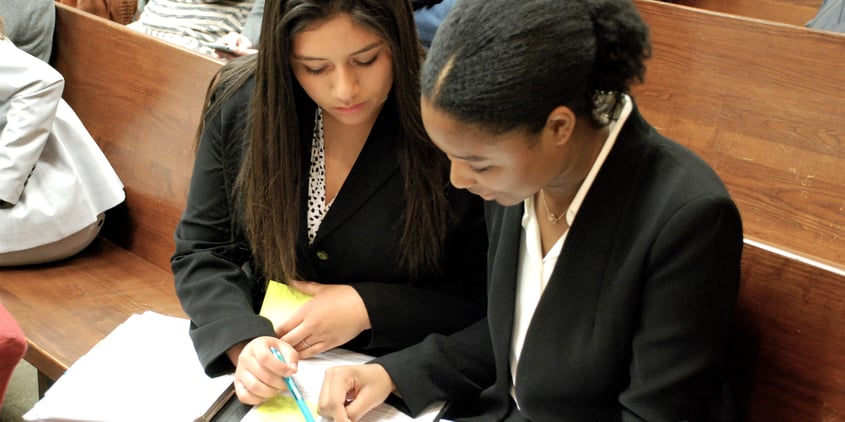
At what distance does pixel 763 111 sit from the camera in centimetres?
208

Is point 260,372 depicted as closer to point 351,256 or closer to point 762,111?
point 351,256

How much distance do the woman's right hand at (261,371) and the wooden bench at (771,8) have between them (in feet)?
8.34

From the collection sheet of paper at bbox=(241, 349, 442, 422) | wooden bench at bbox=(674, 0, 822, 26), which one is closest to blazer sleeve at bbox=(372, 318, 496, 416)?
sheet of paper at bbox=(241, 349, 442, 422)

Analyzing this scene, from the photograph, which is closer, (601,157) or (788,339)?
(601,157)

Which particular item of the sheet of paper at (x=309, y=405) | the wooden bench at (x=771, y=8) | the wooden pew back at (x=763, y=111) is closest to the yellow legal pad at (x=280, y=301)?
the sheet of paper at (x=309, y=405)

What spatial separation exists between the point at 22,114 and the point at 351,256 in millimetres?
1011

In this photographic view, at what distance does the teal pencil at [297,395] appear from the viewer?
1.21m

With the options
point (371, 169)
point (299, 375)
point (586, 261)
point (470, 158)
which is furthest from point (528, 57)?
point (299, 375)

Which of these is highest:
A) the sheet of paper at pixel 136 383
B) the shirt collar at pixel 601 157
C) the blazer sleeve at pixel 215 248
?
the shirt collar at pixel 601 157

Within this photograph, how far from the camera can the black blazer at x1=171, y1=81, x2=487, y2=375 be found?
1.41 m

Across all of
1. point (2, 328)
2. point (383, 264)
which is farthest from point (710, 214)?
point (2, 328)

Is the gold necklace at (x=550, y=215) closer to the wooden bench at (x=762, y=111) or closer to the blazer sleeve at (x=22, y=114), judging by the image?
the wooden bench at (x=762, y=111)

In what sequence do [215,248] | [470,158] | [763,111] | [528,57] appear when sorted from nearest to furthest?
[528,57] < [470,158] < [215,248] < [763,111]

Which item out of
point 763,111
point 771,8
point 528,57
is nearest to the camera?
point 528,57
